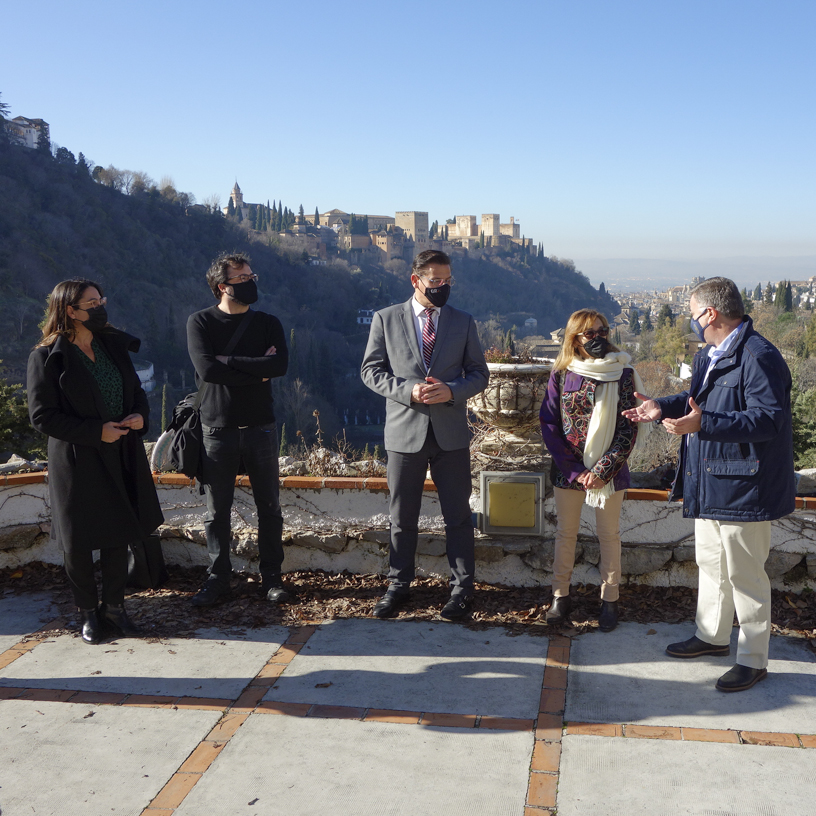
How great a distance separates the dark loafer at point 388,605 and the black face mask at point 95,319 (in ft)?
6.24

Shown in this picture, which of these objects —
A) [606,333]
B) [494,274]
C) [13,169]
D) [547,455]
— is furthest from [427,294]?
[494,274]

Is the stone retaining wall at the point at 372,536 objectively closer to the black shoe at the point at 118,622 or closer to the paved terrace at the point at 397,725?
the paved terrace at the point at 397,725

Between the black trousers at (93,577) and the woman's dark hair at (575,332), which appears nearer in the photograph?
the woman's dark hair at (575,332)

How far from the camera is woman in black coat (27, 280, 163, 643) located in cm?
324

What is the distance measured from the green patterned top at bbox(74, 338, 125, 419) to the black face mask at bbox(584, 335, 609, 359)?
2.20 metres

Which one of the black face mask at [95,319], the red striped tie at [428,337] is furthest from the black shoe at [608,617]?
the black face mask at [95,319]

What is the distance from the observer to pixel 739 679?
280 cm

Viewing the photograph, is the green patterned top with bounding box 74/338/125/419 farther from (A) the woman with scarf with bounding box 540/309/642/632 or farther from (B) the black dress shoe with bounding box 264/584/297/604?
(A) the woman with scarf with bounding box 540/309/642/632

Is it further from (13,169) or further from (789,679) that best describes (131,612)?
(13,169)

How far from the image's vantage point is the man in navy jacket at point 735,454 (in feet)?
8.81

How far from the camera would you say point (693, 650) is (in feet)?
10.1

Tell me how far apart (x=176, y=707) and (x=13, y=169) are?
282ft

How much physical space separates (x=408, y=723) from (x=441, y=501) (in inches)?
47.6

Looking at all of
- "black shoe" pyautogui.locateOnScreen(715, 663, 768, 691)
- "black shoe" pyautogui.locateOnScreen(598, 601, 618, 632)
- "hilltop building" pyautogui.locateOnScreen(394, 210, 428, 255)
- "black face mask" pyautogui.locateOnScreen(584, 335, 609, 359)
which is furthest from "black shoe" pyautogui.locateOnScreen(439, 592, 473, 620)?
"hilltop building" pyautogui.locateOnScreen(394, 210, 428, 255)
